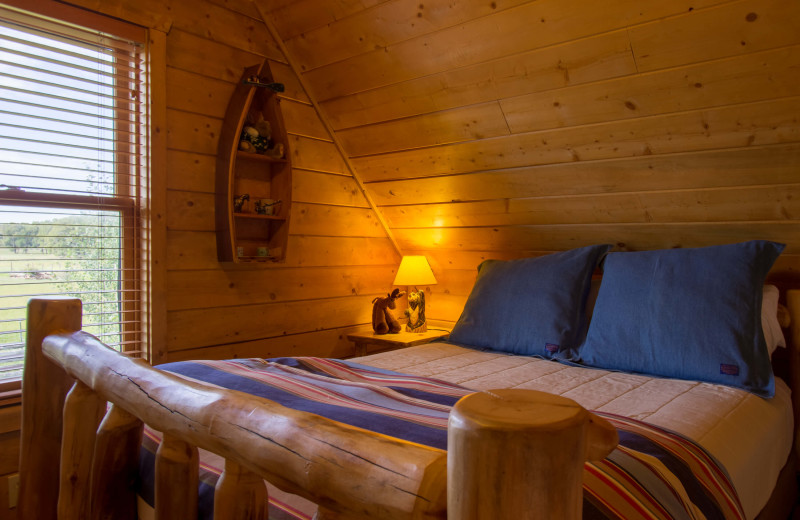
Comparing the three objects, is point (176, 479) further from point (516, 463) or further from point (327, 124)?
point (327, 124)

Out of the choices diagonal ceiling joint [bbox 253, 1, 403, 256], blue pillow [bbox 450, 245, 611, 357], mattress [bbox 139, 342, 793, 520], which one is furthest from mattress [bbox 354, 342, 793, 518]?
diagonal ceiling joint [bbox 253, 1, 403, 256]

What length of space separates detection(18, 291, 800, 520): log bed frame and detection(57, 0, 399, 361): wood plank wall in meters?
0.98

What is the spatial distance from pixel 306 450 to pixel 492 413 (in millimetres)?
223

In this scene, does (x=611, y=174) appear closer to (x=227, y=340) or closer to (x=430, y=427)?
(x=430, y=427)

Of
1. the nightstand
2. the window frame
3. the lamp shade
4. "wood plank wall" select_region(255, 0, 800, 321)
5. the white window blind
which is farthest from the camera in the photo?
the lamp shade

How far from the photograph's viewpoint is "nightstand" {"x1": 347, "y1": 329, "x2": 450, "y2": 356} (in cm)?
279

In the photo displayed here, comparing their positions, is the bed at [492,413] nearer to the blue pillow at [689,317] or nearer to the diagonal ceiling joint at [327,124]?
the blue pillow at [689,317]

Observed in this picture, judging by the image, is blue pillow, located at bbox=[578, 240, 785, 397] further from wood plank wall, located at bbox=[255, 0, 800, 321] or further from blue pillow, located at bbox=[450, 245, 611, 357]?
wood plank wall, located at bbox=[255, 0, 800, 321]

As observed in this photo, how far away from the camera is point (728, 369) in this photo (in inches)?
71.7

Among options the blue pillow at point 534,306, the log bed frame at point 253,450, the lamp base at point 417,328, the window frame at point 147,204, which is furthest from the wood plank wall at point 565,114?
the log bed frame at point 253,450

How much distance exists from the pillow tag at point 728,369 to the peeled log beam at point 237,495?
1635 millimetres

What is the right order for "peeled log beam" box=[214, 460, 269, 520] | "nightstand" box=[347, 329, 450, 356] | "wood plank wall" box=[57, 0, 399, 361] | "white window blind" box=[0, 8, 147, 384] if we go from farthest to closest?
"nightstand" box=[347, 329, 450, 356] < "wood plank wall" box=[57, 0, 399, 361] < "white window blind" box=[0, 8, 147, 384] < "peeled log beam" box=[214, 460, 269, 520]

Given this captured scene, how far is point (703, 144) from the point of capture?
203 centimetres

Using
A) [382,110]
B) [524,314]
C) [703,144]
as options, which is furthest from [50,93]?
[703,144]
